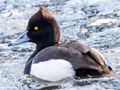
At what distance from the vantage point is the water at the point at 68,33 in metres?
4.50

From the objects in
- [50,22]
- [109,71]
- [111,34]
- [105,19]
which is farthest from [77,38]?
[109,71]

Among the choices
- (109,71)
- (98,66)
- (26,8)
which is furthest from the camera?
(26,8)

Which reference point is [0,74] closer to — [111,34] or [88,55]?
[88,55]

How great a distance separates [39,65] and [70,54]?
55 centimetres

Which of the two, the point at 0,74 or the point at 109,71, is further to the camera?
the point at 0,74

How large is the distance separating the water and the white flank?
105mm

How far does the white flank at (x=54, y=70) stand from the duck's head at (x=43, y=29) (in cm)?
74

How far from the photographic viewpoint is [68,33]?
7.83 metres

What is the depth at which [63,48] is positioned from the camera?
4539 millimetres

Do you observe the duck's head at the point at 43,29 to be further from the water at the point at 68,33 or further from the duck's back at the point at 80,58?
the water at the point at 68,33

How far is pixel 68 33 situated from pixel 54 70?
347 cm

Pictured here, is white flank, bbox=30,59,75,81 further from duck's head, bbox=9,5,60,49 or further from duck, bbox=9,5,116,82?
duck's head, bbox=9,5,60,49

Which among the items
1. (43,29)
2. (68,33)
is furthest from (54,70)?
(68,33)

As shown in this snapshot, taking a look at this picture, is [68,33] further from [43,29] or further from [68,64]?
[68,64]
